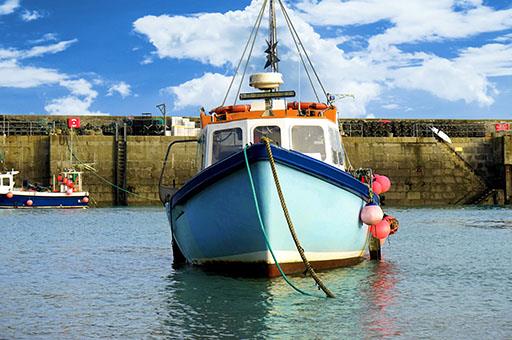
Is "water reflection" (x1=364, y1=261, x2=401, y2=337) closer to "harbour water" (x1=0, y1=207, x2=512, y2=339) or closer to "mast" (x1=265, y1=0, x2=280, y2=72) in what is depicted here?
"harbour water" (x1=0, y1=207, x2=512, y2=339)

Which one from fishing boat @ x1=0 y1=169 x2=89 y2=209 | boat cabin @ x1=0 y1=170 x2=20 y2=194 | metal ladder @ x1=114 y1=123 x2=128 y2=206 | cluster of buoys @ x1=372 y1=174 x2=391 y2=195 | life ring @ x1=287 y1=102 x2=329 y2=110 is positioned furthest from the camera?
metal ladder @ x1=114 y1=123 x2=128 y2=206

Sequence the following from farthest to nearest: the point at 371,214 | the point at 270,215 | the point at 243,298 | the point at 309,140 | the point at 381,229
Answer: the point at 381,229
the point at 309,140
the point at 371,214
the point at 270,215
the point at 243,298

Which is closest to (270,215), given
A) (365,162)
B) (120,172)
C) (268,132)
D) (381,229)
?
(268,132)

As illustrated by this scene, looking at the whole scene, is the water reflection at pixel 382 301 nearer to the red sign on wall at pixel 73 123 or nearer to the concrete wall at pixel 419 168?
the concrete wall at pixel 419 168

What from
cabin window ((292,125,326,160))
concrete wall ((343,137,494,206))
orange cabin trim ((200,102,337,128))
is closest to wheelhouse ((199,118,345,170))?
cabin window ((292,125,326,160))

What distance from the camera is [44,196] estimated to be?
42.5 m

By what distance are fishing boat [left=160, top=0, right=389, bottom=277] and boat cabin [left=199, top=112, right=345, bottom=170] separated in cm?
2

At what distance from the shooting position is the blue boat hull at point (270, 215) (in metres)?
11.4

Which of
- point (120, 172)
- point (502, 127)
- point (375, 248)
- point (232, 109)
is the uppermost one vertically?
point (502, 127)

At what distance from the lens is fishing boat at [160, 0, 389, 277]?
11.4 m

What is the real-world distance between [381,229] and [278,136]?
3468 millimetres

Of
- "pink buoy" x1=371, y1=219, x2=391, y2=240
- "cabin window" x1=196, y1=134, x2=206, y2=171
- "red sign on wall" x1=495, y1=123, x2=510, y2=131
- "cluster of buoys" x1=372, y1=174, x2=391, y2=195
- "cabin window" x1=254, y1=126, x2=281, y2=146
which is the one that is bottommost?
"pink buoy" x1=371, y1=219, x2=391, y2=240

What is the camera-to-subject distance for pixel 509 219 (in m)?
32.4

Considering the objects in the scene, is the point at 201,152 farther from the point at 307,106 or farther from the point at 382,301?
the point at 382,301
